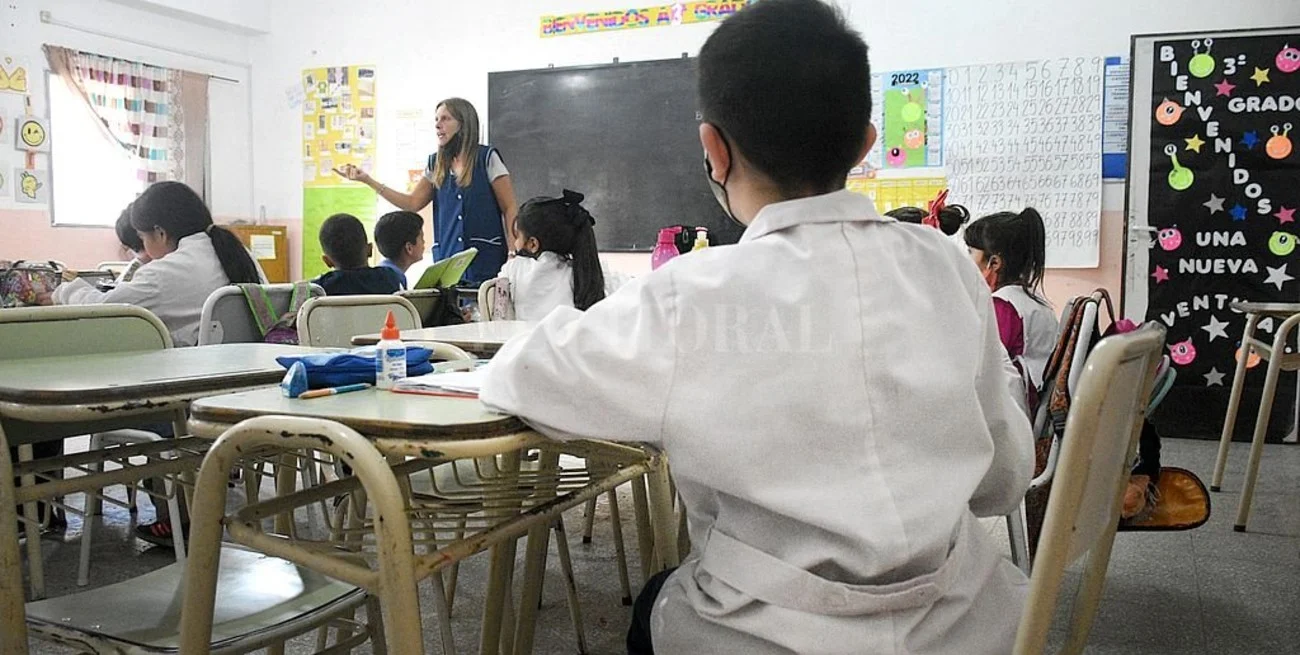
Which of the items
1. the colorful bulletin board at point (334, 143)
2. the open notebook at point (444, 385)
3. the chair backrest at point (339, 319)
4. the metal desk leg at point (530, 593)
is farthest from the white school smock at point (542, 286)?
the colorful bulletin board at point (334, 143)

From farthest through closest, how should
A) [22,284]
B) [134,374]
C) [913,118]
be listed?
[913,118]
[22,284]
[134,374]

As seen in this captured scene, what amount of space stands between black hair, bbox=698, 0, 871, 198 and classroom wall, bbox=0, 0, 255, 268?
228 inches

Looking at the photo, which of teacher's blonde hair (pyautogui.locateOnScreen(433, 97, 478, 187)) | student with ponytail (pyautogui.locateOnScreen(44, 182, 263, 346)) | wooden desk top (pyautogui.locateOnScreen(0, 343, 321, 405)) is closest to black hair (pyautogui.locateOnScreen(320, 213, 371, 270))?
student with ponytail (pyautogui.locateOnScreen(44, 182, 263, 346))

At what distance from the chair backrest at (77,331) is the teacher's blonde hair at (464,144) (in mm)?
2520

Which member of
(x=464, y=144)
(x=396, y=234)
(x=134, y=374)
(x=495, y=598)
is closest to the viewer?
(x=134, y=374)

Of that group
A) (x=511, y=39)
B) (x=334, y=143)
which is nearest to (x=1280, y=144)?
(x=511, y=39)

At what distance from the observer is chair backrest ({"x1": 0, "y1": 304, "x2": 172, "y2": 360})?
1.59 metres

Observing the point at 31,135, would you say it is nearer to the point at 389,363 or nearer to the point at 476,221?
the point at 476,221

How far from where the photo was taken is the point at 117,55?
19.7ft

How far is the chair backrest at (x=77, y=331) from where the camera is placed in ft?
5.21

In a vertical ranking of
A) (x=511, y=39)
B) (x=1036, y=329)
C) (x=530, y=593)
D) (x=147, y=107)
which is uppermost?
(x=511, y=39)

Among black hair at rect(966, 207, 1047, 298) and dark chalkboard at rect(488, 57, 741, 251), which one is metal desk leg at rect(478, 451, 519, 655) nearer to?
black hair at rect(966, 207, 1047, 298)

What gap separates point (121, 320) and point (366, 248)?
1.67 metres

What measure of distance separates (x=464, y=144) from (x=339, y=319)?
2307mm
